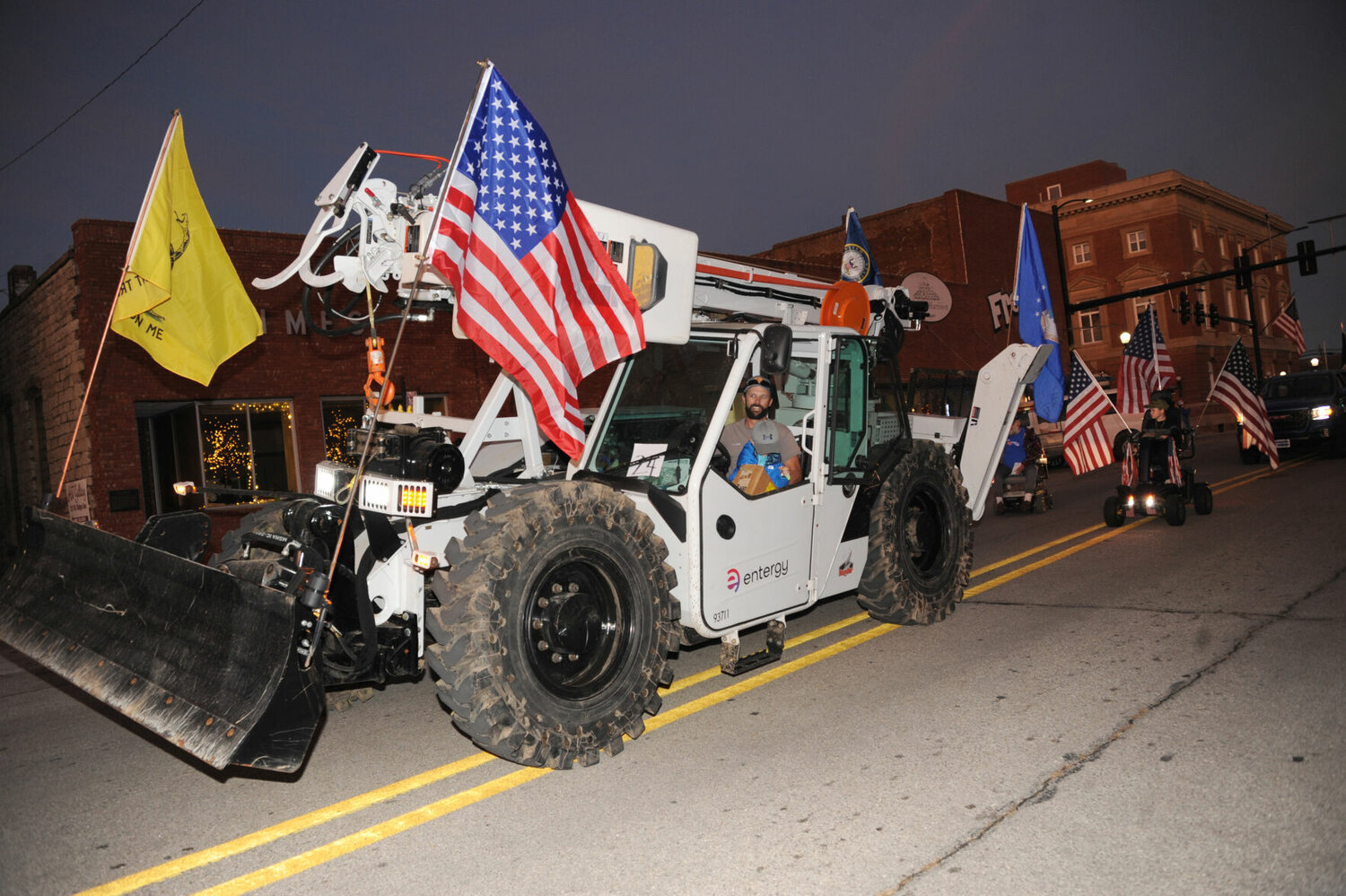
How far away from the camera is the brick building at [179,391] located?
13.7 meters

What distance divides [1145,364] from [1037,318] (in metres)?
5.71

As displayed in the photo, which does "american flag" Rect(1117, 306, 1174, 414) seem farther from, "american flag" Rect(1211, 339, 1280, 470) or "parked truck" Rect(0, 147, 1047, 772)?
"parked truck" Rect(0, 147, 1047, 772)

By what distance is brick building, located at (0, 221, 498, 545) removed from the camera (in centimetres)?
1372

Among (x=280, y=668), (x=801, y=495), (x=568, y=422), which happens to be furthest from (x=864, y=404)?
(x=280, y=668)

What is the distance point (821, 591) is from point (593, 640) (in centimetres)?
203

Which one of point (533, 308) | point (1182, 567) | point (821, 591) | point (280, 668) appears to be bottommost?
point (1182, 567)

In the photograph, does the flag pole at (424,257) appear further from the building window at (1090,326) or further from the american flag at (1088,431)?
the building window at (1090,326)

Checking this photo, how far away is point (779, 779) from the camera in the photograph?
167 inches

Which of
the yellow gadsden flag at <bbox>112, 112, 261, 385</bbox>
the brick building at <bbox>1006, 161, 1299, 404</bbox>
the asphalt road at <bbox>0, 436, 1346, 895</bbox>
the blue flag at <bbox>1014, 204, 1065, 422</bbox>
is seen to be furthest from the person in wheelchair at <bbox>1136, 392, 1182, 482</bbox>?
the brick building at <bbox>1006, 161, 1299, 404</bbox>

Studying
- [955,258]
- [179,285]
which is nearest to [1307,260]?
[955,258]

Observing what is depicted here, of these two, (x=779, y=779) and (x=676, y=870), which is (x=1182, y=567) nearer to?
(x=779, y=779)

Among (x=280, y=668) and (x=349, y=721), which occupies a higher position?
(x=280, y=668)

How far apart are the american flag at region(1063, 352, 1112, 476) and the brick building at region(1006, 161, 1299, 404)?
46.1 meters

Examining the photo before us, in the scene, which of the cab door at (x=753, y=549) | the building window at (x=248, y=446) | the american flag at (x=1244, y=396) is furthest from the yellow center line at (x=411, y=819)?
the american flag at (x=1244, y=396)
